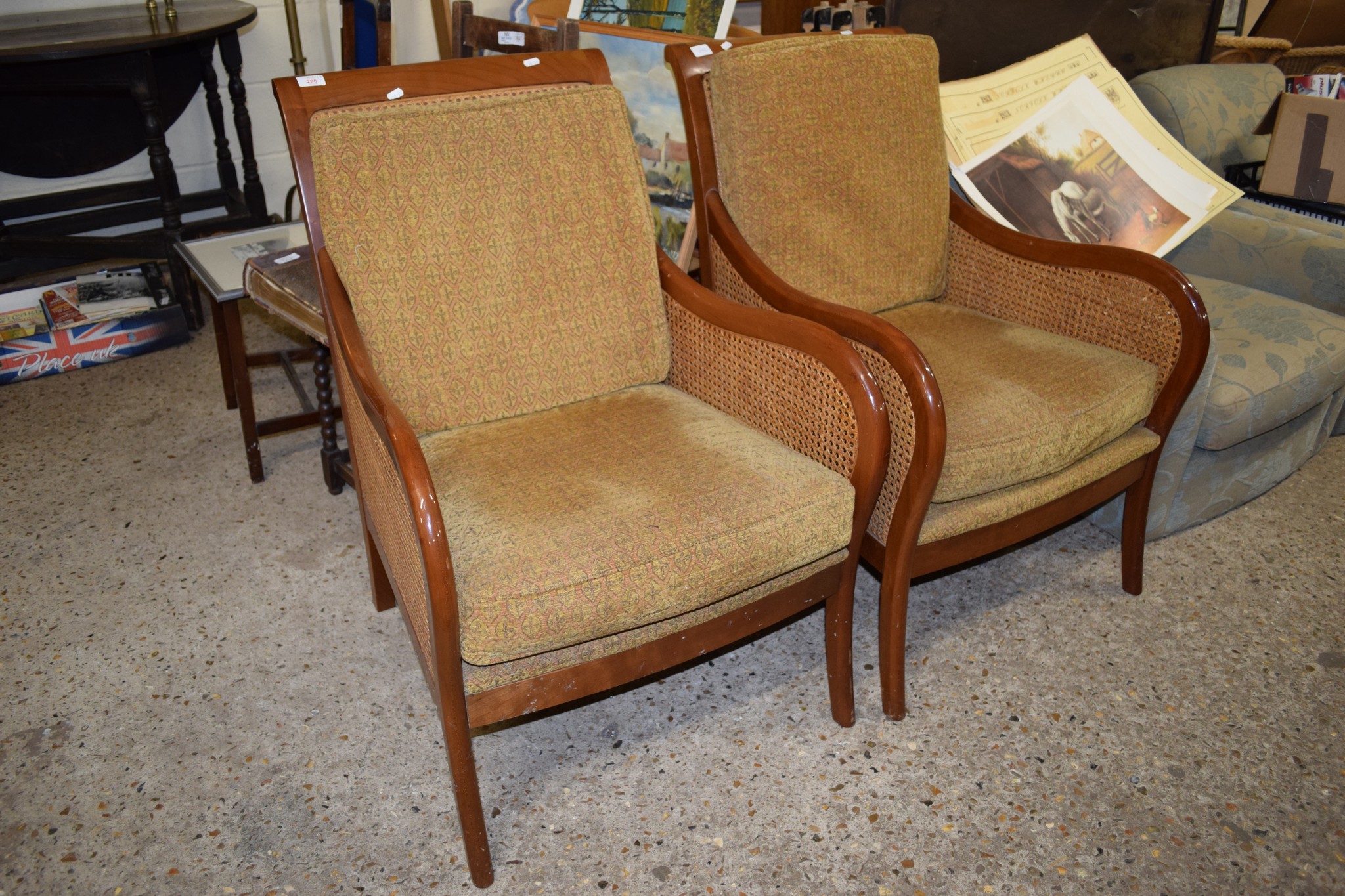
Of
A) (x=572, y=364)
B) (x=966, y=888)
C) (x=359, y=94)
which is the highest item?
(x=359, y=94)

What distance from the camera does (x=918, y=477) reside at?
1420 millimetres

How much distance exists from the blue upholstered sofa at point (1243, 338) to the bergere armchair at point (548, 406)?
90cm

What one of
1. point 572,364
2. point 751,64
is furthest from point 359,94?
point 751,64

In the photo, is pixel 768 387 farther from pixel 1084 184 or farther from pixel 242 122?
pixel 242 122

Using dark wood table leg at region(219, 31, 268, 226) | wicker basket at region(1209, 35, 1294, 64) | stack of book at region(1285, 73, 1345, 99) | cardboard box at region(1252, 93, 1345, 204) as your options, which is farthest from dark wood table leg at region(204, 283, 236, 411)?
wicker basket at region(1209, 35, 1294, 64)

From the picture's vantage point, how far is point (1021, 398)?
1584 millimetres

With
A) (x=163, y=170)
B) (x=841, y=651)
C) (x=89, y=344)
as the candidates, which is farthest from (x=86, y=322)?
(x=841, y=651)

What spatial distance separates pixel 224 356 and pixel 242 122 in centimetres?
121

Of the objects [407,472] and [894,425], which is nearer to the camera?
[407,472]

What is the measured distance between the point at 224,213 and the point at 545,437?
8.72 feet

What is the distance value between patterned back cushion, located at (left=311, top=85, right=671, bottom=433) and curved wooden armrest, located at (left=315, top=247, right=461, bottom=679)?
0.15 ft

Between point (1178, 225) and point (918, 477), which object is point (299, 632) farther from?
point (1178, 225)

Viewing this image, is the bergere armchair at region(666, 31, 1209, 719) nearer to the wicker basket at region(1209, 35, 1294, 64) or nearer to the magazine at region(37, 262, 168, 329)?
the magazine at region(37, 262, 168, 329)

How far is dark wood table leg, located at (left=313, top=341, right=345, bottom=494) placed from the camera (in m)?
2.05
